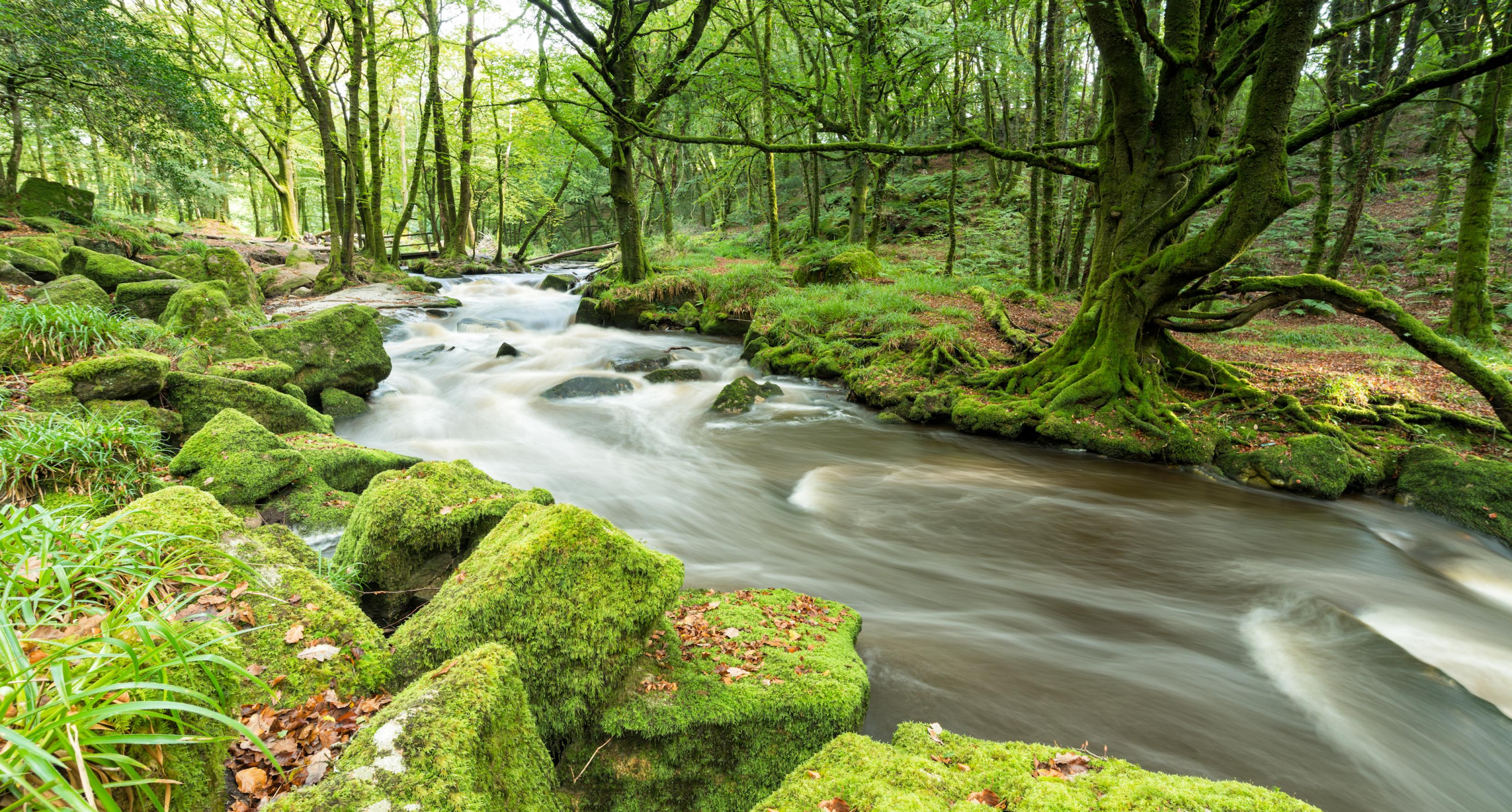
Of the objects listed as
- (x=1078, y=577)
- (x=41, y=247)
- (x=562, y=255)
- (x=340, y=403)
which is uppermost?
(x=562, y=255)

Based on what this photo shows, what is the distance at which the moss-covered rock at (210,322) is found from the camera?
26.6ft

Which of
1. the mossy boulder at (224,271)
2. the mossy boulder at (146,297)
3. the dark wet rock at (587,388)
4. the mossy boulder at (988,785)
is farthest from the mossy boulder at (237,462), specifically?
the mossy boulder at (224,271)

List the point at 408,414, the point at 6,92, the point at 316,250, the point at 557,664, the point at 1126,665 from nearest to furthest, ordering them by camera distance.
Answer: the point at 557,664 < the point at 1126,665 < the point at 408,414 < the point at 6,92 < the point at 316,250

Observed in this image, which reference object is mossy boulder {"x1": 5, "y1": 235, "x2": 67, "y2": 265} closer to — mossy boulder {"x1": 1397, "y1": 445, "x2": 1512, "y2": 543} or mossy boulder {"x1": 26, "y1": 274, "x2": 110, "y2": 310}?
mossy boulder {"x1": 26, "y1": 274, "x2": 110, "y2": 310}

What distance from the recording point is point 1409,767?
3.46m

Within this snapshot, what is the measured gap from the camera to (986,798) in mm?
2125

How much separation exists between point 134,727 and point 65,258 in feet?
45.9

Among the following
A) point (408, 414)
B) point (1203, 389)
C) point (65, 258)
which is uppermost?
point (65, 258)

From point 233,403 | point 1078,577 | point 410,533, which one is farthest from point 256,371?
point 1078,577

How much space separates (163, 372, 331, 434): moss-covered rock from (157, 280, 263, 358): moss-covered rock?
2.21 m

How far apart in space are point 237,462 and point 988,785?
227 inches

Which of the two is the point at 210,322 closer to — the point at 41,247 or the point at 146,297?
the point at 146,297

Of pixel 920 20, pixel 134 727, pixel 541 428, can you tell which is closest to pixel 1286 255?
pixel 920 20

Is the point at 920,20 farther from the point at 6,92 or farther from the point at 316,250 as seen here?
the point at 316,250
